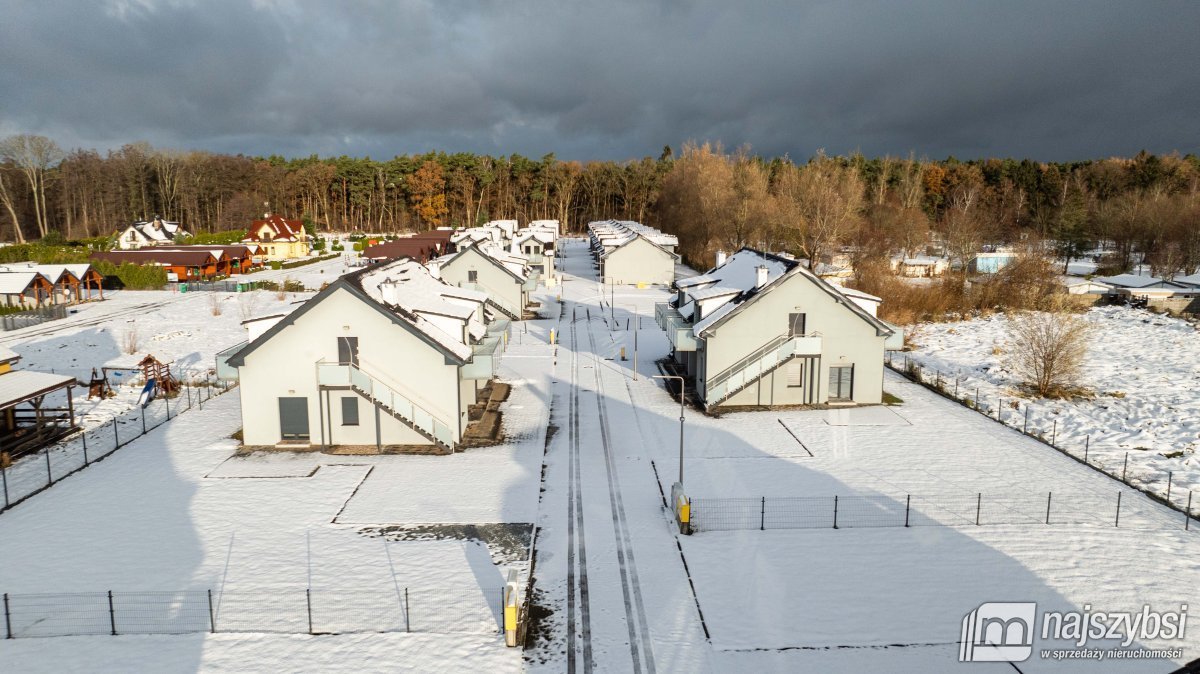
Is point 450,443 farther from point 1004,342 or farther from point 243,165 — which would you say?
point 243,165

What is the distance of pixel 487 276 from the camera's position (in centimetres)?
5981

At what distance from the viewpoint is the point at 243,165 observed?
463 feet

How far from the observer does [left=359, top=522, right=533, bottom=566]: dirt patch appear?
69.1ft

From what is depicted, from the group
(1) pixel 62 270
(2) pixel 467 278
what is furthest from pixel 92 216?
(2) pixel 467 278

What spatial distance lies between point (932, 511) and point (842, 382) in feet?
41.3

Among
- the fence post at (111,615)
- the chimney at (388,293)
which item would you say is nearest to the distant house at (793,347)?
the chimney at (388,293)

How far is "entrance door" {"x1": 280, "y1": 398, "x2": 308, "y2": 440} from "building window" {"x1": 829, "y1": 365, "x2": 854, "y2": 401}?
947 inches

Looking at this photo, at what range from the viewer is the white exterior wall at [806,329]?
3469 centimetres

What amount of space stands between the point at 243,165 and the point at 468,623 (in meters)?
146

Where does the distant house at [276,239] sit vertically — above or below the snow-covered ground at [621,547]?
above

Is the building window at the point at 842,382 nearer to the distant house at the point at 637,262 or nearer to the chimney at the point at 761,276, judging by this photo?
the chimney at the point at 761,276

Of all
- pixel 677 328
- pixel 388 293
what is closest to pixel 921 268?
pixel 677 328

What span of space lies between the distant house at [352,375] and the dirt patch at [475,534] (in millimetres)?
6858

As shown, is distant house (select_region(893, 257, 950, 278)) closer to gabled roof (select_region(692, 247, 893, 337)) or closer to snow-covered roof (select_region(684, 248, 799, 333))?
snow-covered roof (select_region(684, 248, 799, 333))
